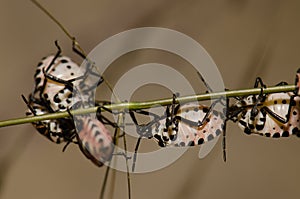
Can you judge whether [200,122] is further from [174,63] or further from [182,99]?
[174,63]

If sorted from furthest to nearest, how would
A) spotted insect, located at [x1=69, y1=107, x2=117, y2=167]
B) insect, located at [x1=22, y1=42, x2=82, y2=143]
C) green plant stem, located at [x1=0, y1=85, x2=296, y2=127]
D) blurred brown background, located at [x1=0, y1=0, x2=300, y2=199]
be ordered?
blurred brown background, located at [x1=0, y1=0, x2=300, y2=199]
insect, located at [x1=22, y1=42, x2=82, y2=143]
spotted insect, located at [x1=69, y1=107, x2=117, y2=167]
green plant stem, located at [x1=0, y1=85, x2=296, y2=127]

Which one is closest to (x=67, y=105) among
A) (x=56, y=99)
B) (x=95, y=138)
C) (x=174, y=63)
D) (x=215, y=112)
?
(x=56, y=99)

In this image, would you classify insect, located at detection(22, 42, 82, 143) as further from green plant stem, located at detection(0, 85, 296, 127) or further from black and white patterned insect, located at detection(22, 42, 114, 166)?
green plant stem, located at detection(0, 85, 296, 127)

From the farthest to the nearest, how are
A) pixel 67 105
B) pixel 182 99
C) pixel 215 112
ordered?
pixel 67 105, pixel 215 112, pixel 182 99

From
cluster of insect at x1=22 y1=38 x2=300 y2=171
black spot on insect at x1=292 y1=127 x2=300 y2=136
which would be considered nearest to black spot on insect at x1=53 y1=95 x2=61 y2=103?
cluster of insect at x1=22 y1=38 x2=300 y2=171

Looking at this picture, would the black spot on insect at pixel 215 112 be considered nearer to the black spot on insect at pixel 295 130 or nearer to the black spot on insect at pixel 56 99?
the black spot on insect at pixel 295 130

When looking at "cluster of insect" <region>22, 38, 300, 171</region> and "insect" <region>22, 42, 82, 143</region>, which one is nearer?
"cluster of insect" <region>22, 38, 300, 171</region>

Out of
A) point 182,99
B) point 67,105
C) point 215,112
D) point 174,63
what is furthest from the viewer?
point 174,63

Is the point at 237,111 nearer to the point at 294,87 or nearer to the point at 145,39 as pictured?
the point at 294,87
